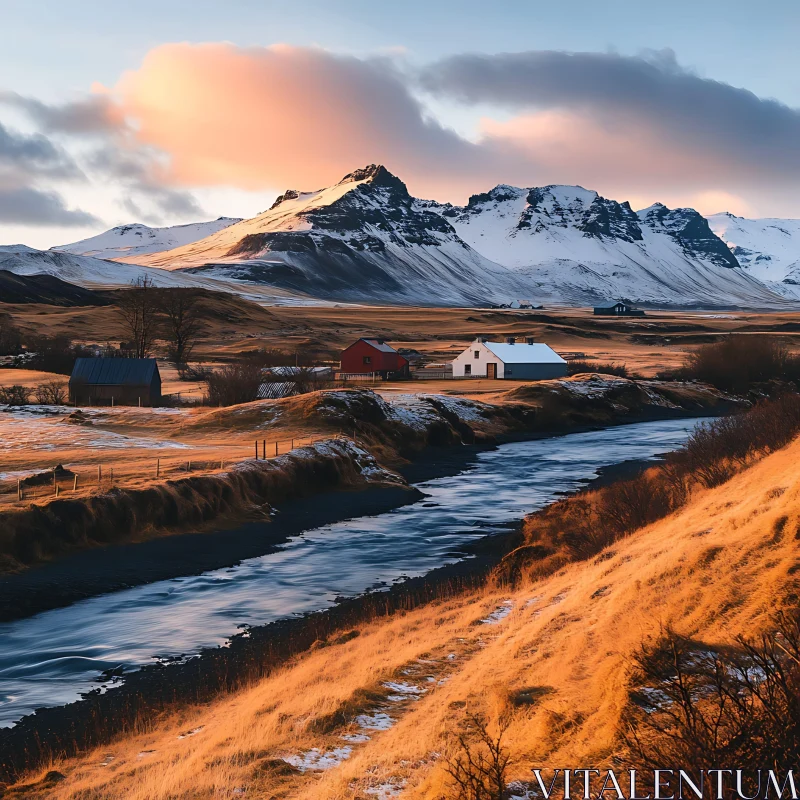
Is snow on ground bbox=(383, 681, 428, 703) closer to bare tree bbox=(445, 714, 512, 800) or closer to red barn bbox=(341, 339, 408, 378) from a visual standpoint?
bare tree bbox=(445, 714, 512, 800)

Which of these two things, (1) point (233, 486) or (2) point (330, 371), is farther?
(2) point (330, 371)

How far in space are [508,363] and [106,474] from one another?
73.8 meters

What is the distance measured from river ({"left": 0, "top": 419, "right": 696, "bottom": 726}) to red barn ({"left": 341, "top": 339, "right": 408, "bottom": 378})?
5480 centimetres

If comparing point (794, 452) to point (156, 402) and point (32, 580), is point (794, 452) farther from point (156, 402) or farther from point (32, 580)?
point (156, 402)

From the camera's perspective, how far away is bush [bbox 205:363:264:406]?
74.9 meters

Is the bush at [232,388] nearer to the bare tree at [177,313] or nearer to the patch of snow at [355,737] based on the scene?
the bare tree at [177,313]

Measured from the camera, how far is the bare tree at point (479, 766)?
1101cm

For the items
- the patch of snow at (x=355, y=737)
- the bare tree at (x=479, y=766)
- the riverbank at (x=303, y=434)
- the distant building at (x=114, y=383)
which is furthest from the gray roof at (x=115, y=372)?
the bare tree at (x=479, y=766)

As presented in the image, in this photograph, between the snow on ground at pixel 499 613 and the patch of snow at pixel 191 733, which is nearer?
the patch of snow at pixel 191 733

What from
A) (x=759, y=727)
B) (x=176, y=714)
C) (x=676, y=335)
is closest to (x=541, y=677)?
(x=759, y=727)

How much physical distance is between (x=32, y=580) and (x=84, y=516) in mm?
5144

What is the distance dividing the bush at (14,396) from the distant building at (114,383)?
150 inches

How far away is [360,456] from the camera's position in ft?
169

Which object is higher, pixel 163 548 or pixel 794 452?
pixel 794 452
